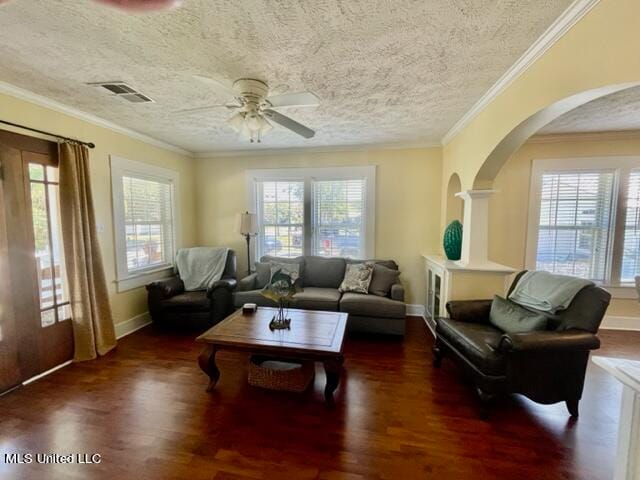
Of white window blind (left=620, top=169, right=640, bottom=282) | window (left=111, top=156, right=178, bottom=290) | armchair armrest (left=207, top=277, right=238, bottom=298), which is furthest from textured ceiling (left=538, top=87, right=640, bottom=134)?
window (left=111, top=156, right=178, bottom=290)

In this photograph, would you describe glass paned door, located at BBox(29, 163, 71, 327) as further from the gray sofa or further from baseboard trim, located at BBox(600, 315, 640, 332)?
baseboard trim, located at BBox(600, 315, 640, 332)

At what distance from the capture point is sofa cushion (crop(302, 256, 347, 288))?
404 cm

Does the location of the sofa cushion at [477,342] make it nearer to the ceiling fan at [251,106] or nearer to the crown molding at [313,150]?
the ceiling fan at [251,106]

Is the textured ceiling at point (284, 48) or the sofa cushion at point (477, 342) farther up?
the textured ceiling at point (284, 48)

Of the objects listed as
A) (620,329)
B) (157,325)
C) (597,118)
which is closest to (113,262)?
(157,325)

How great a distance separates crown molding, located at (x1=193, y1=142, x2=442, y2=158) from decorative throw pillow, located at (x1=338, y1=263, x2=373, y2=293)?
1709mm

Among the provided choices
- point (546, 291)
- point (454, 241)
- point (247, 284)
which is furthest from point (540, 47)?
point (247, 284)

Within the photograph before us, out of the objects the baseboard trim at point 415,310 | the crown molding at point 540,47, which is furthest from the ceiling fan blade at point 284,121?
the baseboard trim at point 415,310

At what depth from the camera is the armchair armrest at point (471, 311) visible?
8.71ft

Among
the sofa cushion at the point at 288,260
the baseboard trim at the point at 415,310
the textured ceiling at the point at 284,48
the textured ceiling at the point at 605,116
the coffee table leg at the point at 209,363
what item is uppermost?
the textured ceiling at the point at 605,116

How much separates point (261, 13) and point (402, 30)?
2.53 ft

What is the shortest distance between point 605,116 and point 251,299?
14.5 ft

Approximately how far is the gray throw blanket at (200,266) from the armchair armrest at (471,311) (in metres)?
2.95

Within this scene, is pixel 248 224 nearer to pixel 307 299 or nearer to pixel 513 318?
pixel 307 299
